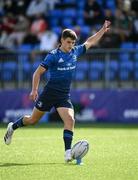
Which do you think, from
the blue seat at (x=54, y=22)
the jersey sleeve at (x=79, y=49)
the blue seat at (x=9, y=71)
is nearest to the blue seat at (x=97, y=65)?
the blue seat at (x=9, y=71)

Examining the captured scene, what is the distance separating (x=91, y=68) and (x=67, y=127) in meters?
9.55

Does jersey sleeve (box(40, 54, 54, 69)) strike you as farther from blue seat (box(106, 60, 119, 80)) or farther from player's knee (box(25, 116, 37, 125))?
blue seat (box(106, 60, 119, 80))

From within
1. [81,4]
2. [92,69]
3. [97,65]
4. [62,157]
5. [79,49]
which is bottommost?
[62,157]

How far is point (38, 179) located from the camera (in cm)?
1041

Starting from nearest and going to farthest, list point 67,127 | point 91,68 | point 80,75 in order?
point 67,127 → point 91,68 → point 80,75

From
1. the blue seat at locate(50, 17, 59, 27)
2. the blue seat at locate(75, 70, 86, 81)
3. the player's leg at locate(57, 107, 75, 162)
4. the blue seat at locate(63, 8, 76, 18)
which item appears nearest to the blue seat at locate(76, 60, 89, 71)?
the blue seat at locate(75, 70, 86, 81)

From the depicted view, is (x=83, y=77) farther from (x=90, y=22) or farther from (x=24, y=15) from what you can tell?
(x=24, y=15)

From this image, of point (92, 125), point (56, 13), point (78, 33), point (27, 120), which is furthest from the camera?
point (56, 13)

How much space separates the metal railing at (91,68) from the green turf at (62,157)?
2742mm

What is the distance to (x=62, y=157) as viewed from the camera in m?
13.2

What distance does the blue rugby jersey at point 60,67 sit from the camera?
42.1ft

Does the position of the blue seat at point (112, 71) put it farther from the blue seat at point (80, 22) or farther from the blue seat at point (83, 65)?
the blue seat at point (80, 22)

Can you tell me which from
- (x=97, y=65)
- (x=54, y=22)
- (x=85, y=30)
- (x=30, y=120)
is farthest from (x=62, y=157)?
(x=54, y=22)

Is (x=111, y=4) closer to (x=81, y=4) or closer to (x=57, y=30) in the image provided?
(x=81, y=4)
